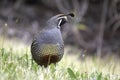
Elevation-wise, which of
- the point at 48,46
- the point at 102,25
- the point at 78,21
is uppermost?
the point at 48,46

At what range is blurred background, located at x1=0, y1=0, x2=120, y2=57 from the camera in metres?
14.5

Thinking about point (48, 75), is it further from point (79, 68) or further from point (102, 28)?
point (102, 28)

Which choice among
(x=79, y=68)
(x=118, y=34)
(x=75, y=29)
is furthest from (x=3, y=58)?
(x=118, y=34)

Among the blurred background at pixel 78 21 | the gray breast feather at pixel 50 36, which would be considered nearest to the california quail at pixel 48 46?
the gray breast feather at pixel 50 36

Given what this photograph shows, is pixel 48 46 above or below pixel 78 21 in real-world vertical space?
above

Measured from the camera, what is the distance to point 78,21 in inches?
555

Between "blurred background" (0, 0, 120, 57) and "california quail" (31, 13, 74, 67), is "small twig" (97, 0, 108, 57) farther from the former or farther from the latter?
"california quail" (31, 13, 74, 67)

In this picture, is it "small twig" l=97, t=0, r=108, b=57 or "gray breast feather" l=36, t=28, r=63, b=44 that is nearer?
"gray breast feather" l=36, t=28, r=63, b=44

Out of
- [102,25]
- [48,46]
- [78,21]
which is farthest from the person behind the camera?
[102,25]

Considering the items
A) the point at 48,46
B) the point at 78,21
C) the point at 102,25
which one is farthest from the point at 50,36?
the point at 102,25

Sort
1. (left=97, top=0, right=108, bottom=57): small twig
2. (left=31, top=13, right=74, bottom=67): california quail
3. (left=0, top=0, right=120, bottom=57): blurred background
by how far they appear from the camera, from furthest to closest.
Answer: (left=97, top=0, right=108, bottom=57): small twig
(left=0, top=0, right=120, bottom=57): blurred background
(left=31, top=13, right=74, bottom=67): california quail

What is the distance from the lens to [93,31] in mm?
15570

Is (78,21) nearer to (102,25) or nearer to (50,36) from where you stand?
(102,25)

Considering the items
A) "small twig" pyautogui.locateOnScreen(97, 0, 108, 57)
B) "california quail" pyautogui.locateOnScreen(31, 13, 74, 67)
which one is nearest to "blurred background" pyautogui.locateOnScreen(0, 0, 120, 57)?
"small twig" pyautogui.locateOnScreen(97, 0, 108, 57)
